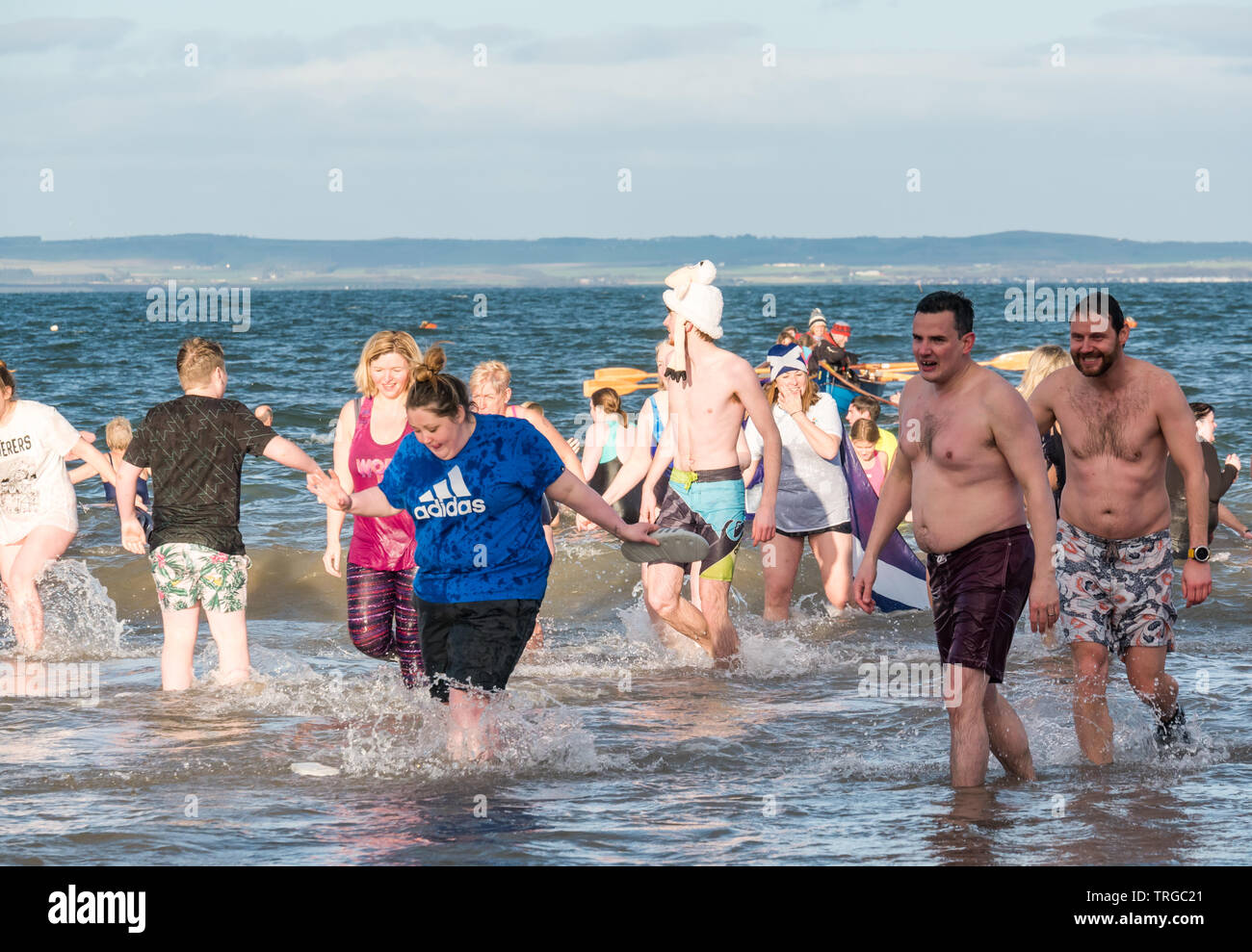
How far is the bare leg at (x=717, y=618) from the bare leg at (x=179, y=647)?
259 cm

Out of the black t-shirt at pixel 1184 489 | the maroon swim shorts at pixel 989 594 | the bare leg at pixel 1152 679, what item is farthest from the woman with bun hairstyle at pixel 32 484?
the black t-shirt at pixel 1184 489

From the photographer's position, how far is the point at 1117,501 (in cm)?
552

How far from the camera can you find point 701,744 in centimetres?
650

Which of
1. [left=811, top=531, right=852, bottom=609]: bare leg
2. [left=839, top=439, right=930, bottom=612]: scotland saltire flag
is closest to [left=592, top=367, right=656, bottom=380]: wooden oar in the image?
[left=839, top=439, right=930, bottom=612]: scotland saltire flag

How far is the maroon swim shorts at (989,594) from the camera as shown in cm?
514

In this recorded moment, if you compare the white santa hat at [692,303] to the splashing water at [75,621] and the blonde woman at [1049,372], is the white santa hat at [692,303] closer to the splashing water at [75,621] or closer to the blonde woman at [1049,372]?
the blonde woman at [1049,372]

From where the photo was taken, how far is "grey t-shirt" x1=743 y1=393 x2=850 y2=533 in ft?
30.3

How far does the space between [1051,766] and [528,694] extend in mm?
2863

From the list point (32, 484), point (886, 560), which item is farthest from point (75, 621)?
point (886, 560)

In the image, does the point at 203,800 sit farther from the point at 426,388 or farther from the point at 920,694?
the point at 920,694

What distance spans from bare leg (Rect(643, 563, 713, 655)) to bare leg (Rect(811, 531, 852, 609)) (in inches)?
82.4

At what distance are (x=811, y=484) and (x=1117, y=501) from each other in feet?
12.4

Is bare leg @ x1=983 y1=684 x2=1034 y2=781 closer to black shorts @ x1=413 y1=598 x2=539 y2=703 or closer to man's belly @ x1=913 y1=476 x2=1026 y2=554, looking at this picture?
man's belly @ x1=913 y1=476 x2=1026 y2=554
